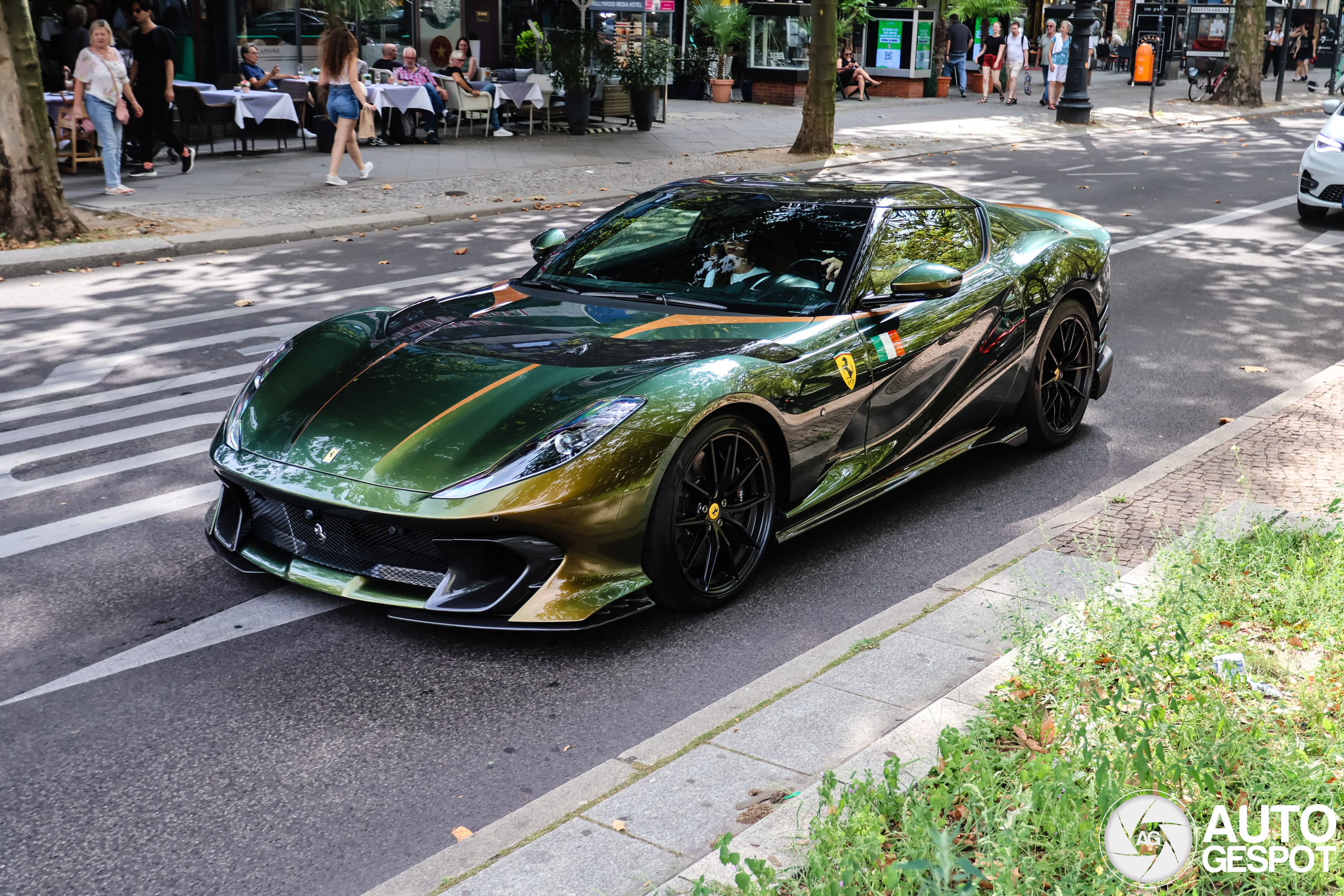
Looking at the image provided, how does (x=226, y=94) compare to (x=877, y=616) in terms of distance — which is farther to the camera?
(x=226, y=94)

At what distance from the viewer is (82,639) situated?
428 cm

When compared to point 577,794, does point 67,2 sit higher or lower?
higher

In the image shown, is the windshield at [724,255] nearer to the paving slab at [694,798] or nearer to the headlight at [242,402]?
the headlight at [242,402]

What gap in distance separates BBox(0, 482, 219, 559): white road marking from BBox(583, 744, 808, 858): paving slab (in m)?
3.08

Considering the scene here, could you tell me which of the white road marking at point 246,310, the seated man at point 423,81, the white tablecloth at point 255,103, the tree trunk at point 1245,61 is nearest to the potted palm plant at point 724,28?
the seated man at point 423,81

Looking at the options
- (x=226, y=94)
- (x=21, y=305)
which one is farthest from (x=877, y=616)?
(x=226, y=94)

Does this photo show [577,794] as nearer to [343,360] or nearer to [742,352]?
[742,352]

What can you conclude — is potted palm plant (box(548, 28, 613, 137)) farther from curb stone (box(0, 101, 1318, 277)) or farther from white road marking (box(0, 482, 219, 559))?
white road marking (box(0, 482, 219, 559))

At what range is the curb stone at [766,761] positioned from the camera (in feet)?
9.52

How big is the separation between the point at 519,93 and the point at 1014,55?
1546cm

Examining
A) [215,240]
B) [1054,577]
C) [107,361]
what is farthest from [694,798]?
[215,240]

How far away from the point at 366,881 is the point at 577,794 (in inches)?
23.0

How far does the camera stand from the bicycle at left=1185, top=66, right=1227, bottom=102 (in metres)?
34.1

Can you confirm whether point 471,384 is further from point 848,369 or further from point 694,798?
point 694,798
